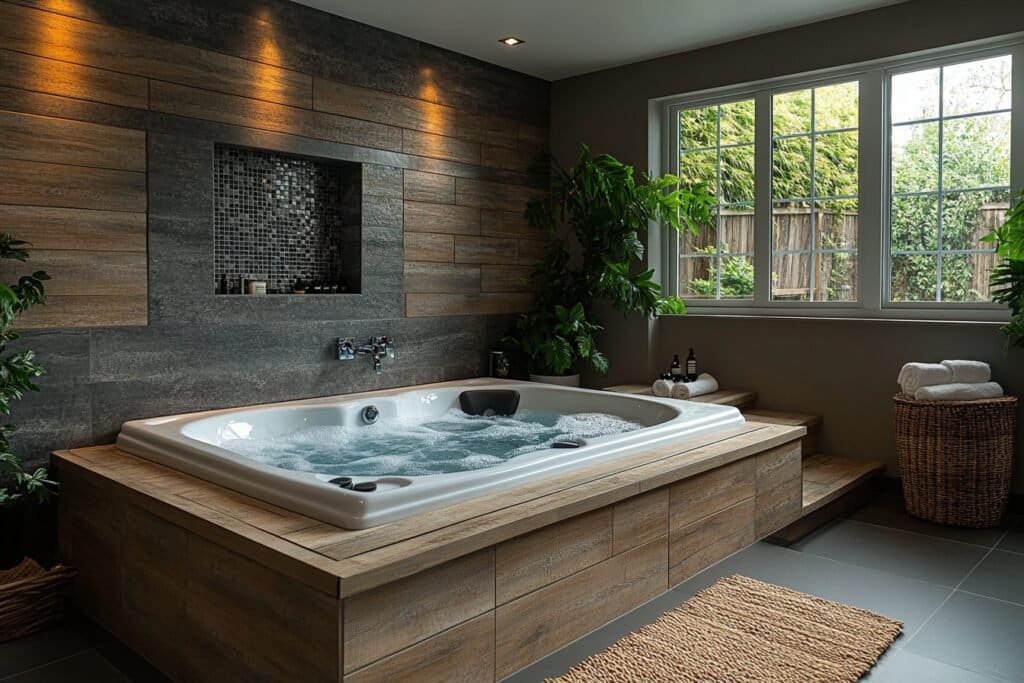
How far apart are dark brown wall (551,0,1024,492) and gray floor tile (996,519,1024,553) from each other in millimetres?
252

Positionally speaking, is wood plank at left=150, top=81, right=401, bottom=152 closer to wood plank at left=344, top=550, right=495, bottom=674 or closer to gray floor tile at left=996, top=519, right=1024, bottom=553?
wood plank at left=344, top=550, right=495, bottom=674

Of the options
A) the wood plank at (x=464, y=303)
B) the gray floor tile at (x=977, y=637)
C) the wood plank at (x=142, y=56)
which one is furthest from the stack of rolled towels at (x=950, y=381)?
the wood plank at (x=142, y=56)

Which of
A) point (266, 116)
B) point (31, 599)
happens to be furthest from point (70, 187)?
point (31, 599)

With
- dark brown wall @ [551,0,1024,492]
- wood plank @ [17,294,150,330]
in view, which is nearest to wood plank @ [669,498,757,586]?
dark brown wall @ [551,0,1024,492]

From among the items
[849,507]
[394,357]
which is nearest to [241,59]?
[394,357]

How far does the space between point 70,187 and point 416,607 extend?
209 centimetres

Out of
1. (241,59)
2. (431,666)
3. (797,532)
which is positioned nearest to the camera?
(431,666)

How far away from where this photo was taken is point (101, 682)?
2.09 meters

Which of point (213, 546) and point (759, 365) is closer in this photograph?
point (213, 546)

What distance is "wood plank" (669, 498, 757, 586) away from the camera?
2496 millimetres

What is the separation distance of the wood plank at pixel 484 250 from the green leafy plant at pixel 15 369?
2095mm

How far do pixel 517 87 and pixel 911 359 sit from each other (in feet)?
8.36

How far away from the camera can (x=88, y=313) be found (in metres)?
2.91

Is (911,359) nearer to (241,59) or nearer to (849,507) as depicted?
(849,507)
